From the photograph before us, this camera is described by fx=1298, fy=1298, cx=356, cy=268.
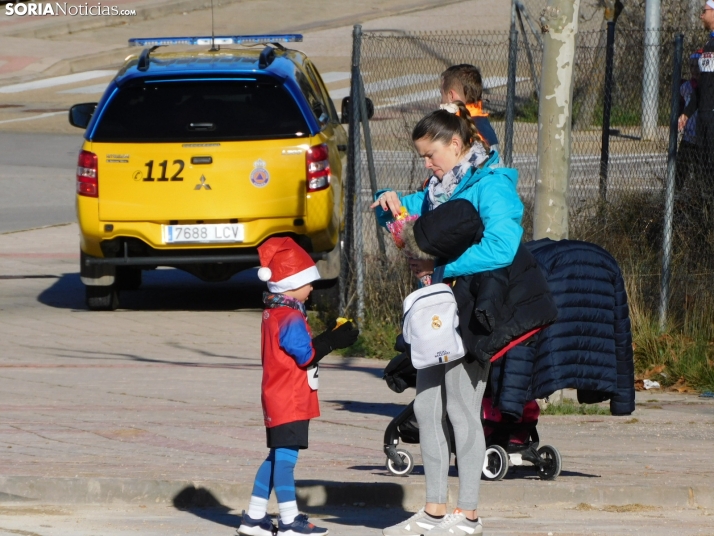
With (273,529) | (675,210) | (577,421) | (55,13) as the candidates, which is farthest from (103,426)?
(55,13)

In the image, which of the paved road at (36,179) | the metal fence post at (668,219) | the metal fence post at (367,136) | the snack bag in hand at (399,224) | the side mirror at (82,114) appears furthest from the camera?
the paved road at (36,179)

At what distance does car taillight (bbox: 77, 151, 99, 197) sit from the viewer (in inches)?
390

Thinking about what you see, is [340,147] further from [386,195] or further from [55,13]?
[55,13]

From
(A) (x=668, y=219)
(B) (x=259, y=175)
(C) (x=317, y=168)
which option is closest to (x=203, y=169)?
(B) (x=259, y=175)

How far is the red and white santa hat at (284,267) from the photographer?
16.9ft

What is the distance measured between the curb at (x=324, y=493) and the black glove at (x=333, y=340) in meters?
0.93

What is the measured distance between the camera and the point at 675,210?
360 inches

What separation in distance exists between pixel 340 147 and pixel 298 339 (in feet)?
20.0

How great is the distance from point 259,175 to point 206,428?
3.15m

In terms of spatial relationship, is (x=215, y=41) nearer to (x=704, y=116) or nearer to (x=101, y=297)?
(x=101, y=297)

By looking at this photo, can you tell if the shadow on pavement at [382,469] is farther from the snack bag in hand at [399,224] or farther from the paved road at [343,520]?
the snack bag in hand at [399,224]

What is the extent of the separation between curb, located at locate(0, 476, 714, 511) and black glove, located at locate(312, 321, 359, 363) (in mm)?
930

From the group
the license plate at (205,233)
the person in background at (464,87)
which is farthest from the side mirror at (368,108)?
the person in background at (464,87)

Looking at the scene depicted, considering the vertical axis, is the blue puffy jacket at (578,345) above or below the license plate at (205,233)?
above
